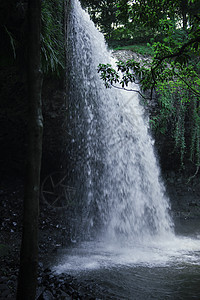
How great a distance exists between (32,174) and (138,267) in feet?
10.1

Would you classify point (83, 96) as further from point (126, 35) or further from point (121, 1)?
point (126, 35)

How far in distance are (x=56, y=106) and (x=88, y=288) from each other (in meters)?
5.52

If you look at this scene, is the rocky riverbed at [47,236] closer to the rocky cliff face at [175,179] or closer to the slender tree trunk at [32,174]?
the rocky cliff face at [175,179]

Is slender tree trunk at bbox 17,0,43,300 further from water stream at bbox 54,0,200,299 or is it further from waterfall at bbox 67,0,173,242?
waterfall at bbox 67,0,173,242

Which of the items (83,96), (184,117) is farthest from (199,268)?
(184,117)

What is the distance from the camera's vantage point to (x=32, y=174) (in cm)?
251

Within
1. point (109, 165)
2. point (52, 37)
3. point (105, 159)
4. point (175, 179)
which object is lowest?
point (175, 179)

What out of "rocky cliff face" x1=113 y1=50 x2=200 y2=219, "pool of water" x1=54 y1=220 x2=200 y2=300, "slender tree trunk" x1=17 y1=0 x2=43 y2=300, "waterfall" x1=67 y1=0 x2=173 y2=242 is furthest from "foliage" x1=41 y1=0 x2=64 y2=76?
"pool of water" x1=54 y1=220 x2=200 y2=300

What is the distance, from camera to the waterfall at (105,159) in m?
7.62

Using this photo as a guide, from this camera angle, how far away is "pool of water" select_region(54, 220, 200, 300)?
345 centimetres

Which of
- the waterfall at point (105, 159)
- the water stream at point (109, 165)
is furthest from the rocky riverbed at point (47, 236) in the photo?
the waterfall at point (105, 159)

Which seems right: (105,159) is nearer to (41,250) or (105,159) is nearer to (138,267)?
(41,250)

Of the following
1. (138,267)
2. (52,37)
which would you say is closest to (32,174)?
(138,267)

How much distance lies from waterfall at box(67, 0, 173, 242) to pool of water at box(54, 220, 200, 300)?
1.21m
